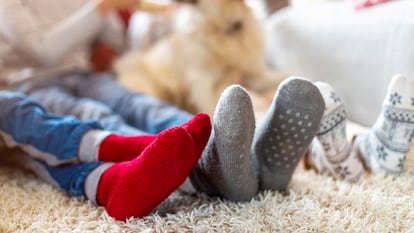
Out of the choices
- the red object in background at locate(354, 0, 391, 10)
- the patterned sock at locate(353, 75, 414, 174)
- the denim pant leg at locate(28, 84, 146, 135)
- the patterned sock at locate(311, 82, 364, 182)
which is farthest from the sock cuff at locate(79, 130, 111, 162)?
the red object in background at locate(354, 0, 391, 10)

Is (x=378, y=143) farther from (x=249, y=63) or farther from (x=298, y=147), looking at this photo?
(x=249, y=63)

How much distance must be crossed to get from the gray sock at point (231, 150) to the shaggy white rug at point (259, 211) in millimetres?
33

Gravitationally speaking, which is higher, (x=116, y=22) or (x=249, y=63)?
(x=116, y=22)

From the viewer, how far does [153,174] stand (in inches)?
27.4

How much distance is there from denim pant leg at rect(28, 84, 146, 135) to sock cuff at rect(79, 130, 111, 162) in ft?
0.43

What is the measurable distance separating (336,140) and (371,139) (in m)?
0.08

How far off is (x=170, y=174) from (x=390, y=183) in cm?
45

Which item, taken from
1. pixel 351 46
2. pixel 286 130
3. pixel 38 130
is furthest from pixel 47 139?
pixel 351 46

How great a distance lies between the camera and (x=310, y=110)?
736 millimetres

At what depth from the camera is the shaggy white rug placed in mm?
691

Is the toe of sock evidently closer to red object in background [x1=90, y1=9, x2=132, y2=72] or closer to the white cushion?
the white cushion

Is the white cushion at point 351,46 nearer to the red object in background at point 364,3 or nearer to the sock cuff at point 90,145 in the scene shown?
the red object in background at point 364,3

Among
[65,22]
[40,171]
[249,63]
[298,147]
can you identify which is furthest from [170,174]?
[65,22]

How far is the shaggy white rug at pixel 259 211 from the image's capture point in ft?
2.27
